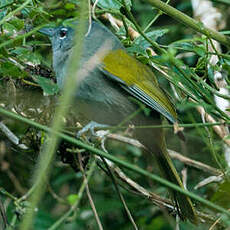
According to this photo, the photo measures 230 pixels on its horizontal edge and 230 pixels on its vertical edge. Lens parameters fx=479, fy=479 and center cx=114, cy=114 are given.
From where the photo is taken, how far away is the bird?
2445 mm

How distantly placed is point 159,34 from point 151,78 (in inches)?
17.0

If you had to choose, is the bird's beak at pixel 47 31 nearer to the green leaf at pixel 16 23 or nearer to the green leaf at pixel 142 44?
the green leaf at pixel 16 23

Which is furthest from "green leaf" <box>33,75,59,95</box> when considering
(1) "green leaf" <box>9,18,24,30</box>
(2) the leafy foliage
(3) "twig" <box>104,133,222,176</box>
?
(3) "twig" <box>104,133,222,176</box>

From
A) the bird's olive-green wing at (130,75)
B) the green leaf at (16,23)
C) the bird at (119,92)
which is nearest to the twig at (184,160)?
the bird at (119,92)

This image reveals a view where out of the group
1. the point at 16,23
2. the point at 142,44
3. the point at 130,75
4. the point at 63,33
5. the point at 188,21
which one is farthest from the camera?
the point at 63,33

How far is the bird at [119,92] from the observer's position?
8.02 feet

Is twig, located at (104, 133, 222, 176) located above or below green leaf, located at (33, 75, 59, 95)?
below

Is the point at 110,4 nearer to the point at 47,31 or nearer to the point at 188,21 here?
the point at 188,21

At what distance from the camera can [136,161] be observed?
3646 millimetres

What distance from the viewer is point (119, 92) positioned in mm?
2578

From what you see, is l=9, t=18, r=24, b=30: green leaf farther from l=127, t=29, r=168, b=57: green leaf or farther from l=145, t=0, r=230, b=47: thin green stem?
l=145, t=0, r=230, b=47: thin green stem

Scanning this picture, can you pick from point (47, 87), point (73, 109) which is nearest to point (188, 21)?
point (47, 87)

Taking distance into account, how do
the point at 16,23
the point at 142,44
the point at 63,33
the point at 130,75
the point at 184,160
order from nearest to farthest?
the point at 16,23 → the point at 142,44 → the point at 130,75 → the point at 63,33 → the point at 184,160

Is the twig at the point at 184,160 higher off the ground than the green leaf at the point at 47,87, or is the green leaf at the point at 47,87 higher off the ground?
the green leaf at the point at 47,87
